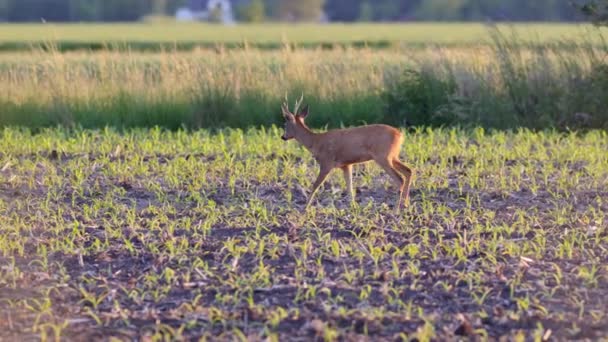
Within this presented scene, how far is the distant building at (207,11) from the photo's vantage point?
89.9 meters

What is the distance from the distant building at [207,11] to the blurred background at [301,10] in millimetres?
75

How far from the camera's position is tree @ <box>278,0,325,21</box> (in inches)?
3521

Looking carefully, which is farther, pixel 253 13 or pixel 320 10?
pixel 320 10

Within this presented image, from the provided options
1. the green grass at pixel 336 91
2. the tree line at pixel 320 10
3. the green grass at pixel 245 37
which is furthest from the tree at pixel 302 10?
the green grass at pixel 336 91

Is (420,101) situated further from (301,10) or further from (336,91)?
(301,10)

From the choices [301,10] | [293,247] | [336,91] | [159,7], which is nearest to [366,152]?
[293,247]

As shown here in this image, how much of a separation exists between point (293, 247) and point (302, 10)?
272 feet

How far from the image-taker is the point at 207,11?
10088cm

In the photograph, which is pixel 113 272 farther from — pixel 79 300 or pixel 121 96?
pixel 121 96

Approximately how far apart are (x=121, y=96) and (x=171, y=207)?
806 centimetres

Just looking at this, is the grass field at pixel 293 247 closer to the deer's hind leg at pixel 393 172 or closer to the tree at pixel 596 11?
the deer's hind leg at pixel 393 172

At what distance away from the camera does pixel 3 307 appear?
712cm

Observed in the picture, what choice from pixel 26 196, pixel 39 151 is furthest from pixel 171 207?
pixel 39 151

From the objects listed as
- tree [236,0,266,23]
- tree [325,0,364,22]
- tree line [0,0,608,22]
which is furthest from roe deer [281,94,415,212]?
tree [325,0,364,22]
